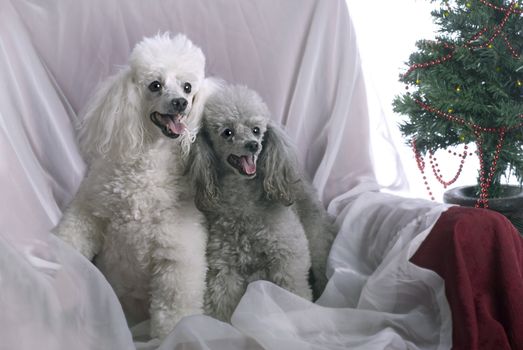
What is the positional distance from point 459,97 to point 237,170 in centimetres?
115

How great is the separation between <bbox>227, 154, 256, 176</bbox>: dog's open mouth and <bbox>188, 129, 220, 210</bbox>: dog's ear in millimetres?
43

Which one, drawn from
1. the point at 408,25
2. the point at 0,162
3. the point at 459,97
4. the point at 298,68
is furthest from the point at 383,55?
the point at 0,162

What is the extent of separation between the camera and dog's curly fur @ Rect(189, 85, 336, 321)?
1.33 metres

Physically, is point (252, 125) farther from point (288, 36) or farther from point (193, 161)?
point (288, 36)

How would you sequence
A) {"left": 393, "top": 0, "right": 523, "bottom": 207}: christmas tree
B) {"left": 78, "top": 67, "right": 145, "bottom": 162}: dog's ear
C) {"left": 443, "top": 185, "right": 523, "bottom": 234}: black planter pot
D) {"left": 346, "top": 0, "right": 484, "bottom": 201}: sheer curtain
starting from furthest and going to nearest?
{"left": 346, "top": 0, "right": 484, "bottom": 201}: sheer curtain, {"left": 443, "top": 185, "right": 523, "bottom": 234}: black planter pot, {"left": 393, "top": 0, "right": 523, "bottom": 207}: christmas tree, {"left": 78, "top": 67, "right": 145, "bottom": 162}: dog's ear

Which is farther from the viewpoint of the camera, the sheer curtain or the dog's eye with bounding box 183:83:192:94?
the sheer curtain

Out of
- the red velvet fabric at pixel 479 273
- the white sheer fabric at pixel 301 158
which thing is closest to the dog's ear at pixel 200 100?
the white sheer fabric at pixel 301 158

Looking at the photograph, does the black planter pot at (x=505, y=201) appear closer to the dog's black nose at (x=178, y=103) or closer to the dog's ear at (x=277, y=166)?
the dog's ear at (x=277, y=166)

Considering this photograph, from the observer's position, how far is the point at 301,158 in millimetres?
1722

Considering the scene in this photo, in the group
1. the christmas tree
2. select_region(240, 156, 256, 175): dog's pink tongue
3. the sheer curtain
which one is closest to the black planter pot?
the christmas tree

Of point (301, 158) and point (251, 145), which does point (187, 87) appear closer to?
point (251, 145)

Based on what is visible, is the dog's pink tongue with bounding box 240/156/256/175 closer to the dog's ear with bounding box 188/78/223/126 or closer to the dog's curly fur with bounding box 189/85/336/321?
the dog's curly fur with bounding box 189/85/336/321

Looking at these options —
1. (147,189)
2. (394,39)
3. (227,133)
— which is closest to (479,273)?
(227,133)

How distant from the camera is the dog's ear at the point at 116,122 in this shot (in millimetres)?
1254
